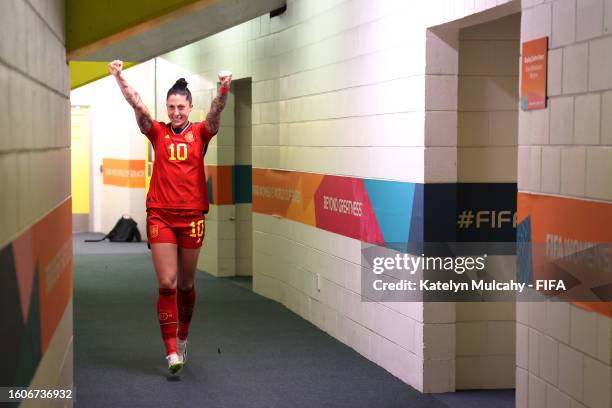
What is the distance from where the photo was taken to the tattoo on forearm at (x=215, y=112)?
5.61 metres

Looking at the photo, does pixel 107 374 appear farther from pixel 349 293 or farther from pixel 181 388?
pixel 349 293

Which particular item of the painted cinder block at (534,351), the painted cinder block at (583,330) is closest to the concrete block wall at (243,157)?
the painted cinder block at (534,351)

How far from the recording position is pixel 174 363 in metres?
5.62

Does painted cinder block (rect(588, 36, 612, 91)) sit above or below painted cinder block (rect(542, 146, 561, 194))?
above

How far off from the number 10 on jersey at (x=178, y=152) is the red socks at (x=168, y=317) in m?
0.73

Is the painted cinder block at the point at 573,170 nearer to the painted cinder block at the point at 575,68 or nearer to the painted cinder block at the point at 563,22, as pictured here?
the painted cinder block at the point at 575,68

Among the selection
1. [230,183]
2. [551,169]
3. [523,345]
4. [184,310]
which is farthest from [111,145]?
[551,169]

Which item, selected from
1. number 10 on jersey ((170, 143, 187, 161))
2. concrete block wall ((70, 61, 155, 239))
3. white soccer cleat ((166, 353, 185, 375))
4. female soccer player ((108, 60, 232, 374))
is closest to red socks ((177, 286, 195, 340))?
female soccer player ((108, 60, 232, 374))

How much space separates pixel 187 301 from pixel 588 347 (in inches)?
113

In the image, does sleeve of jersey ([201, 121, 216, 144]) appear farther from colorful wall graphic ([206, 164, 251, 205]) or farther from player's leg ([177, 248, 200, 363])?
colorful wall graphic ([206, 164, 251, 205])

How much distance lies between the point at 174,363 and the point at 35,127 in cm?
271

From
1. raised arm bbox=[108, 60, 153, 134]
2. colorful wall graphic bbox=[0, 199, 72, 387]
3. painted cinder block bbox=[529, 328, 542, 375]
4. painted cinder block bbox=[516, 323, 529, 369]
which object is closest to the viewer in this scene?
colorful wall graphic bbox=[0, 199, 72, 387]

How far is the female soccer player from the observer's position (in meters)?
5.62

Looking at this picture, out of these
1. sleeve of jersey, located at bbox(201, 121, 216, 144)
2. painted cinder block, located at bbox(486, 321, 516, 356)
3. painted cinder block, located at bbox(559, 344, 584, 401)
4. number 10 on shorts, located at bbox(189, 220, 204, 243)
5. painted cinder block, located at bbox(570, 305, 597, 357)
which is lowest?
painted cinder block, located at bbox(486, 321, 516, 356)
